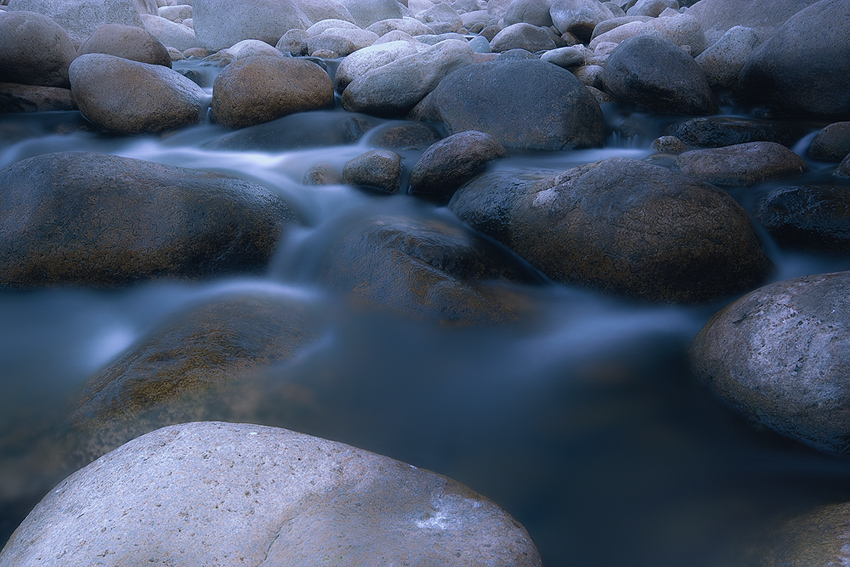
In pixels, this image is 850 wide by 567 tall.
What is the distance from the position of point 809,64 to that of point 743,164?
8.85 ft

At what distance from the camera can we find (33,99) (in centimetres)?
711

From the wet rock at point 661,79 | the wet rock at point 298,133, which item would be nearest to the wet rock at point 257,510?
the wet rock at point 298,133

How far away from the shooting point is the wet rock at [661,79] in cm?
657

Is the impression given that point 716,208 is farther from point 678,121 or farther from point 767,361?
point 678,121

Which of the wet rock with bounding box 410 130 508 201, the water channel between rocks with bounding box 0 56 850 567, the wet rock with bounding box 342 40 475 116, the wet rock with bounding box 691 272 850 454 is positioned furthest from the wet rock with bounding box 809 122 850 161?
the wet rock with bounding box 342 40 475 116

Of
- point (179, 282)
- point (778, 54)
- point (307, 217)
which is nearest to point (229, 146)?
point (307, 217)

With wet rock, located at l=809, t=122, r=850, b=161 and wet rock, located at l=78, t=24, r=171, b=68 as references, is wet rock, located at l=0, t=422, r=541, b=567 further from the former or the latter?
wet rock, located at l=78, t=24, r=171, b=68

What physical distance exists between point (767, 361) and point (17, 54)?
8898 mm

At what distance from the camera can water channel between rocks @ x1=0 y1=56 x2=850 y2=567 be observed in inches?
84.0

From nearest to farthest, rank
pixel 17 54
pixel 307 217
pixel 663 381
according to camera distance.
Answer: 1. pixel 663 381
2. pixel 307 217
3. pixel 17 54

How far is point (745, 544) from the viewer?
1.96 metres

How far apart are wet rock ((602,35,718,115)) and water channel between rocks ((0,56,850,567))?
350cm

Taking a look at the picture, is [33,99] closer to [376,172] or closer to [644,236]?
[376,172]

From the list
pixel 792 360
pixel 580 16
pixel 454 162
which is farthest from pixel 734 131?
pixel 580 16
